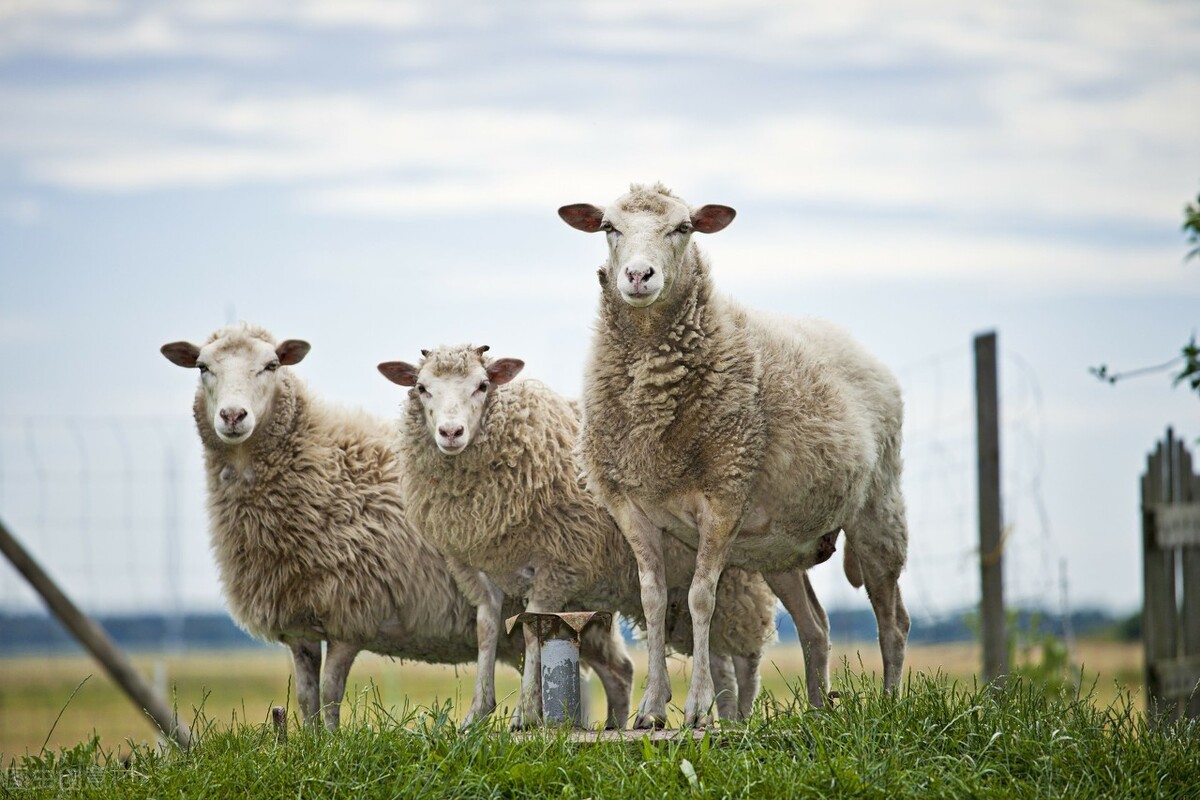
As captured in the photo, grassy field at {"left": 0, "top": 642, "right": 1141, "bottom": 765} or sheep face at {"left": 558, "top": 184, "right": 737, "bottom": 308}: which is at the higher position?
sheep face at {"left": 558, "top": 184, "right": 737, "bottom": 308}

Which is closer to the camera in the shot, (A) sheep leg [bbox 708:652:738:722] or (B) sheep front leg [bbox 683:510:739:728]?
(B) sheep front leg [bbox 683:510:739:728]

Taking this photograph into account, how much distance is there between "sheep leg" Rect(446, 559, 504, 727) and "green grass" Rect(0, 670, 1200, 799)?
892 mm

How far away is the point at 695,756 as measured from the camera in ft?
15.2

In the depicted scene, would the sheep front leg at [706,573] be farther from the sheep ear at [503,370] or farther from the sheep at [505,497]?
the sheep ear at [503,370]

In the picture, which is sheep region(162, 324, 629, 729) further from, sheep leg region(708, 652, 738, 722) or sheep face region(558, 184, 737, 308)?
sheep face region(558, 184, 737, 308)

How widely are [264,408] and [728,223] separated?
2849 mm

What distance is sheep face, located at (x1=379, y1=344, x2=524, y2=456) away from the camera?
5.95 m

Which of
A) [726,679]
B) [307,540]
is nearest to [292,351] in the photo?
[307,540]

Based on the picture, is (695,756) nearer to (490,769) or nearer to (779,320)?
(490,769)

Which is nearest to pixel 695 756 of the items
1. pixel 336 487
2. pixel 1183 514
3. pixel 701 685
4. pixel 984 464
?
pixel 701 685

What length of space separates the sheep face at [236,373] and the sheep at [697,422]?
1920 millimetres

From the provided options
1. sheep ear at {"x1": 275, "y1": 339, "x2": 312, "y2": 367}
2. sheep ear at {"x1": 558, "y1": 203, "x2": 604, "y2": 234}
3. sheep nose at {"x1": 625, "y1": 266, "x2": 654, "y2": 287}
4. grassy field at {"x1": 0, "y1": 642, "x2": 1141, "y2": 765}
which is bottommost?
grassy field at {"x1": 0, "y1": 642, "x2": 1141, "y2": 765}

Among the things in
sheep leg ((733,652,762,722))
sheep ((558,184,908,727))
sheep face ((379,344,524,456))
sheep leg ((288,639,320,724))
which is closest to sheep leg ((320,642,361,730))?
sheep leg ((288,639,320,724))

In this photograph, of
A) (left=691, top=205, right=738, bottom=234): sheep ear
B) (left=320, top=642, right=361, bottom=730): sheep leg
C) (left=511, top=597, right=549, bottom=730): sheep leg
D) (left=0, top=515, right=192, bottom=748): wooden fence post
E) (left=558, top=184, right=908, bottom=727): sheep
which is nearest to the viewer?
(left=558, top=184, right=908, bottom=727): sheep
